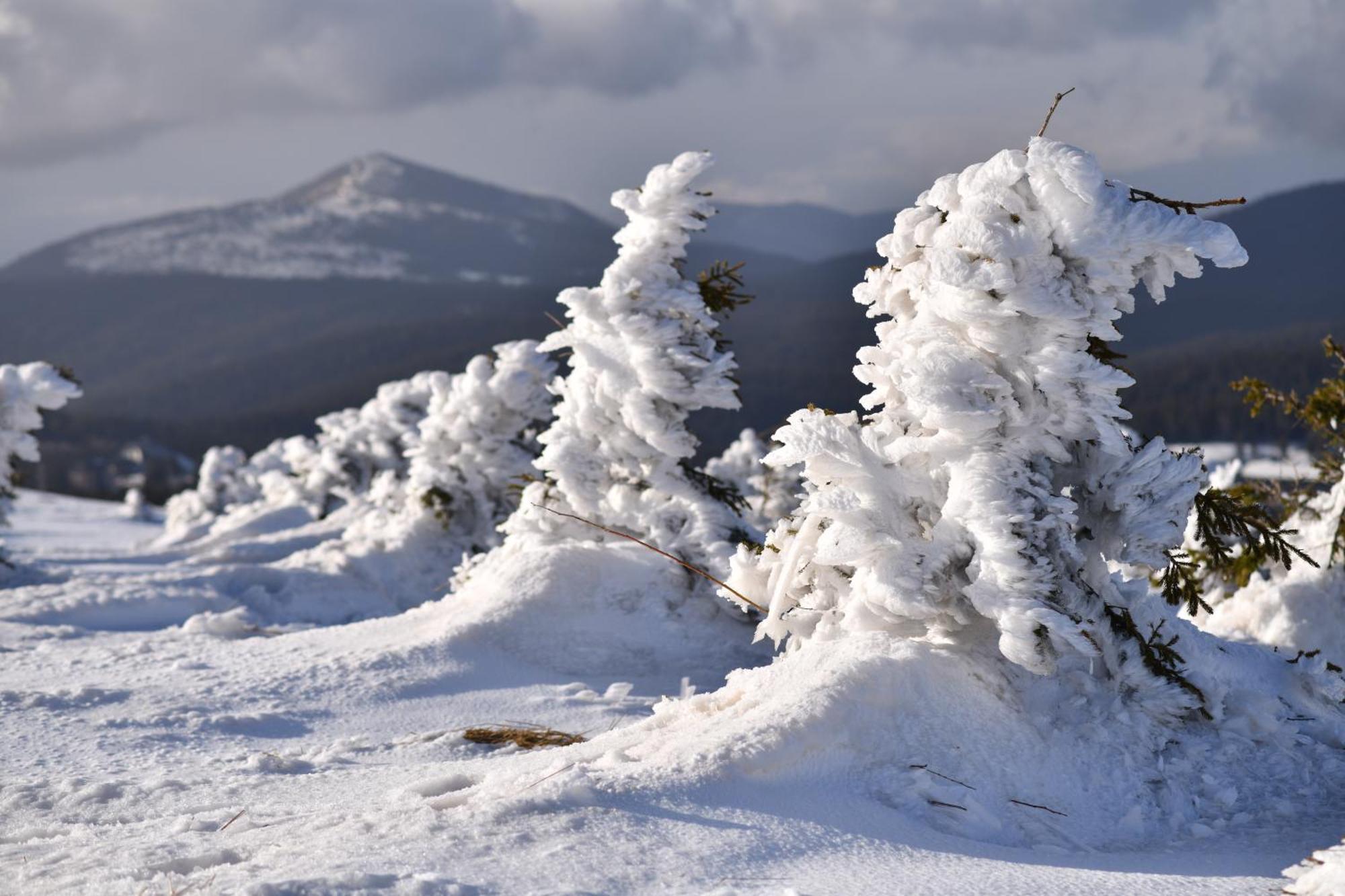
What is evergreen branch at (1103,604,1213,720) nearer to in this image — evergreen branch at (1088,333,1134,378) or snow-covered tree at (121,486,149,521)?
evergreen branch at (1088,333,1134,378)

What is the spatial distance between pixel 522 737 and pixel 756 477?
Answer: 832 inches

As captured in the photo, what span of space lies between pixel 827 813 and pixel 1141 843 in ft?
4.93

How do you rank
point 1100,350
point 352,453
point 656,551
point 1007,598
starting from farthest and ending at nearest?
point 352,453 < point 656,551 < point 1100,350 < point 1007,598

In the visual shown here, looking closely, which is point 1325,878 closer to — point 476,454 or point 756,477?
point 476,454

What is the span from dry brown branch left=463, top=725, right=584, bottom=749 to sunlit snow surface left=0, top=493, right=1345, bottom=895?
0.13 m

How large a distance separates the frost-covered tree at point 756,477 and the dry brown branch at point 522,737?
16597mm

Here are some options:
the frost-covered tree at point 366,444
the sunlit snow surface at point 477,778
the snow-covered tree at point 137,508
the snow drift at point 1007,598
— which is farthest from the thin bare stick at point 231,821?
the snow-covered tree at point 137,508

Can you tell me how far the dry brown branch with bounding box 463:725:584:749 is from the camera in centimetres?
687

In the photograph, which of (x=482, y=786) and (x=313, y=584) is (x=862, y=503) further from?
(x=313, y=584)

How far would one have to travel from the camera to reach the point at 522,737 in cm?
698

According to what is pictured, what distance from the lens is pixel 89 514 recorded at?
161 ft

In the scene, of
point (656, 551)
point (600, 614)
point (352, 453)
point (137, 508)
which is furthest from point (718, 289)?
point (137, 508)

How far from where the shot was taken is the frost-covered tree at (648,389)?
10.3 meters

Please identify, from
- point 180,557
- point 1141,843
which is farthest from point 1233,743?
point 180,557
